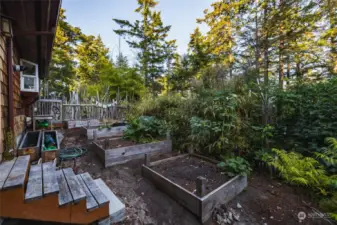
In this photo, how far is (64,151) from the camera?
Answer: 361 cm

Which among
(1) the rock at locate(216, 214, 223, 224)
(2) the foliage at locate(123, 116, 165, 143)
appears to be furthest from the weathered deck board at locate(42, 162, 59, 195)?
(2) the foliage at locate(123, 116, 165, 143)

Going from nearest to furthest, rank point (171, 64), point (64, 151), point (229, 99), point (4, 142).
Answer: point (4, 142), point (229, 99), point (64, 151), point (171, 64)

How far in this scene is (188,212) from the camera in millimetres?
1801

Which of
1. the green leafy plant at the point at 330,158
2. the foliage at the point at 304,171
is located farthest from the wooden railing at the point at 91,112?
the green leafy plant at the point at 330,158

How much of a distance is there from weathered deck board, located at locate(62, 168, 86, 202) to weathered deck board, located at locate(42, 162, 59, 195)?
0.15m

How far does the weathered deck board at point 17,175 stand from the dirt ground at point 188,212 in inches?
17.3

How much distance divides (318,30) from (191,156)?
732cm

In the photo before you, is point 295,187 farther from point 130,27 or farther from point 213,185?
point 130,27

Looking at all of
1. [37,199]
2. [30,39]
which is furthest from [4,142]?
[30,39]

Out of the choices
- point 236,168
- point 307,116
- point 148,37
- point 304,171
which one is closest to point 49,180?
point 236,168

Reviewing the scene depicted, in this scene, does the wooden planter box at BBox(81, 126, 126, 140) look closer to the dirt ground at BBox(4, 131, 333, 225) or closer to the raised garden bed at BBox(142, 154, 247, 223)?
the dirt ground at BBox(4, 131, 333, 225)

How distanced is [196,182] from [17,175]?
5.98ft

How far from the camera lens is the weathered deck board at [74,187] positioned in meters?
1.30

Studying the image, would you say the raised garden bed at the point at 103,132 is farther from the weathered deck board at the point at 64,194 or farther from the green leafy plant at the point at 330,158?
the green leafy plant at the point at 330,158
